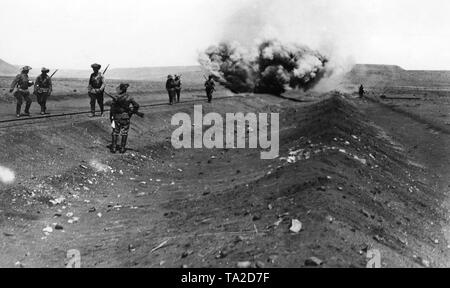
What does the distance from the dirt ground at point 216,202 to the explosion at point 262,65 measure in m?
28.1

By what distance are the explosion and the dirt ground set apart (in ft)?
92.2

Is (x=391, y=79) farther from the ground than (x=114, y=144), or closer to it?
closer to it

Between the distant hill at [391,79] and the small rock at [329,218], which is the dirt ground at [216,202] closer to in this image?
the small rock at [329,218]

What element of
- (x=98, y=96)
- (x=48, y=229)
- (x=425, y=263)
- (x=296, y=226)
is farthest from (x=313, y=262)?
(x=98, y=96)

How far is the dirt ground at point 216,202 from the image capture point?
729 centimetres

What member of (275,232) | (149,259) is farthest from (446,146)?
(149,259)

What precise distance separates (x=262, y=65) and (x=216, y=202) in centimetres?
3648

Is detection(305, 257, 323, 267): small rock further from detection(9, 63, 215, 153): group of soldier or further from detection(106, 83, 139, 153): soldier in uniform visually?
detection(106, 83, 139, 153): soldier in uniform

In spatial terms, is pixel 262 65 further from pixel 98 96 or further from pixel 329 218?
pixel 329 218

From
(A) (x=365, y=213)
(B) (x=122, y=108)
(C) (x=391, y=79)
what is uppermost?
(B) (x=122, y=108)

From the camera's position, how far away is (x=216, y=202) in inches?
413

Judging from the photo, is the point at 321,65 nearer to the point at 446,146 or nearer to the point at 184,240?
the point at 446,146
